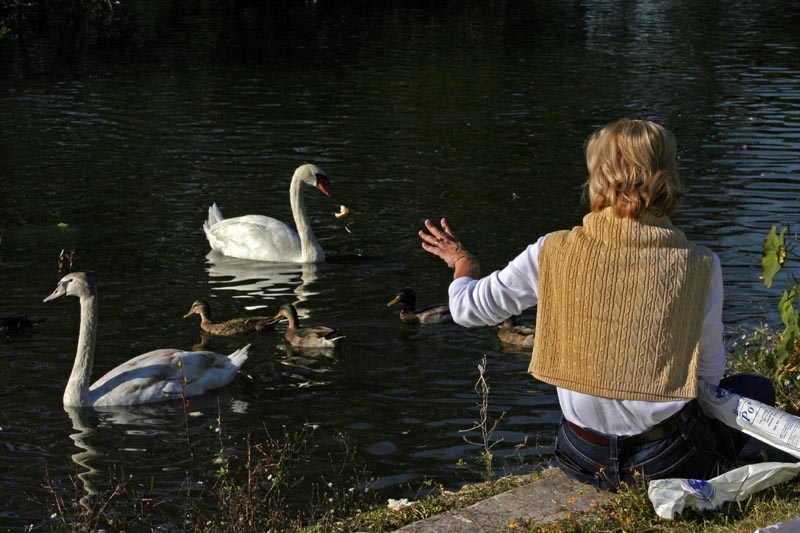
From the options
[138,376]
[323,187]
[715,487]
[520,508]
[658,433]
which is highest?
[658,433]

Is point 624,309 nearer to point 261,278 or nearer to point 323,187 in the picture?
point 261,278

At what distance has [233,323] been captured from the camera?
11.1 metres

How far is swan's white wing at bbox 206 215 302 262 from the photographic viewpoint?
539 inches

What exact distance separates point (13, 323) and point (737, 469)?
7.55m

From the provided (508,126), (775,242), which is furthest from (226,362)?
(508,126)

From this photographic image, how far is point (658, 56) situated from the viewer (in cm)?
3073

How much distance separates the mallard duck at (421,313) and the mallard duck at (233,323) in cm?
124

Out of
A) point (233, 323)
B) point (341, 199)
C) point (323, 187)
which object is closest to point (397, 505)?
point (233, 323)

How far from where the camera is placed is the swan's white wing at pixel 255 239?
13.7 meters

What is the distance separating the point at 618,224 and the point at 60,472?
4.61 meters

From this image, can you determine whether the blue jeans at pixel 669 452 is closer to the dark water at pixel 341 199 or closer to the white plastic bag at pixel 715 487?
the white plastic bag at pixel 715 487

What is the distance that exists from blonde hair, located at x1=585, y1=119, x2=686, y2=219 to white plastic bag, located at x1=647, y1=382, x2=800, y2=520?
94 centimetres

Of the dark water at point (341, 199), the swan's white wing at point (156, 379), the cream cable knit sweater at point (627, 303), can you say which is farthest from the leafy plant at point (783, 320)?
the swan's white wing at point (156, 379)

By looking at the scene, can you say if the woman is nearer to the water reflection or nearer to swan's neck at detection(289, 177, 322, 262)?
the water reflection
